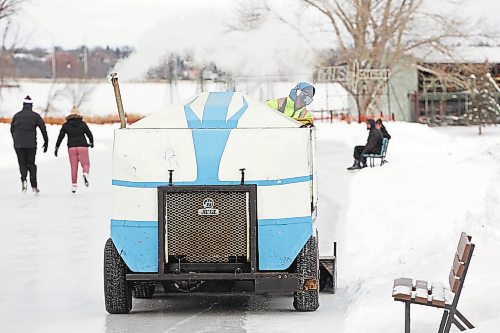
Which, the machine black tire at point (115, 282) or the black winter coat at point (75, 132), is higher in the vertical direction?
the black winter coat at point (75, 132)

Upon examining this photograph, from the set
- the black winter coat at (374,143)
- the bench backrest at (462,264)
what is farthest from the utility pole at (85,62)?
the bench backrest at (462,264)

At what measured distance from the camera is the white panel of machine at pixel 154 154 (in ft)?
28.7

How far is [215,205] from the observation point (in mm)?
8766

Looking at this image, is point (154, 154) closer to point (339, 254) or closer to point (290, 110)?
point (290, 110)

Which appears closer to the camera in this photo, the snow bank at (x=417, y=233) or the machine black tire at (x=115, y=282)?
the snow bank at (x=417, y=233)

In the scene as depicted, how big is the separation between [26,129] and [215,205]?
40.8ft

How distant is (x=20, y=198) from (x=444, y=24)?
46.9m

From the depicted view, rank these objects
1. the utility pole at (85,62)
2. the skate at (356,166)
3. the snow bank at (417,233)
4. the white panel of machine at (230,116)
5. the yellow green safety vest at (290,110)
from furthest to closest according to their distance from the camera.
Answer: the utility pole at (85,62) → the skate at (356,166) → the yellow green safety vest at (290,110) → the white panel of machine at (230,116) → the snow bank at (417,233)

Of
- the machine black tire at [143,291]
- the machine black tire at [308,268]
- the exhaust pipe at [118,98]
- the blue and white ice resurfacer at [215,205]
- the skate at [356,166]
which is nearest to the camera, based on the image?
the blue and white ice resurfacer at [215,205]

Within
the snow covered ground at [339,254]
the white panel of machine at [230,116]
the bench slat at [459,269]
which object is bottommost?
the snow covered ground at [339,254]

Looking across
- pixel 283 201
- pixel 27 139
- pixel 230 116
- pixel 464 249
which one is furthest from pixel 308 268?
pixel 27 139

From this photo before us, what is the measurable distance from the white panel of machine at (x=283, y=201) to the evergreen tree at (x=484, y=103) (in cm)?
5504

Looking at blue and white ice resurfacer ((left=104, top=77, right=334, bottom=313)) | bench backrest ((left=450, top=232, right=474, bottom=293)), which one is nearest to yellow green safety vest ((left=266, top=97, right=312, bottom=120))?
blue and white ice resurfacer ((left=104, top=77, right=334, bottom=313))

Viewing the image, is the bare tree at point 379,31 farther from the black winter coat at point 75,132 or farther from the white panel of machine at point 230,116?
the white panel of machine at point 230,116
